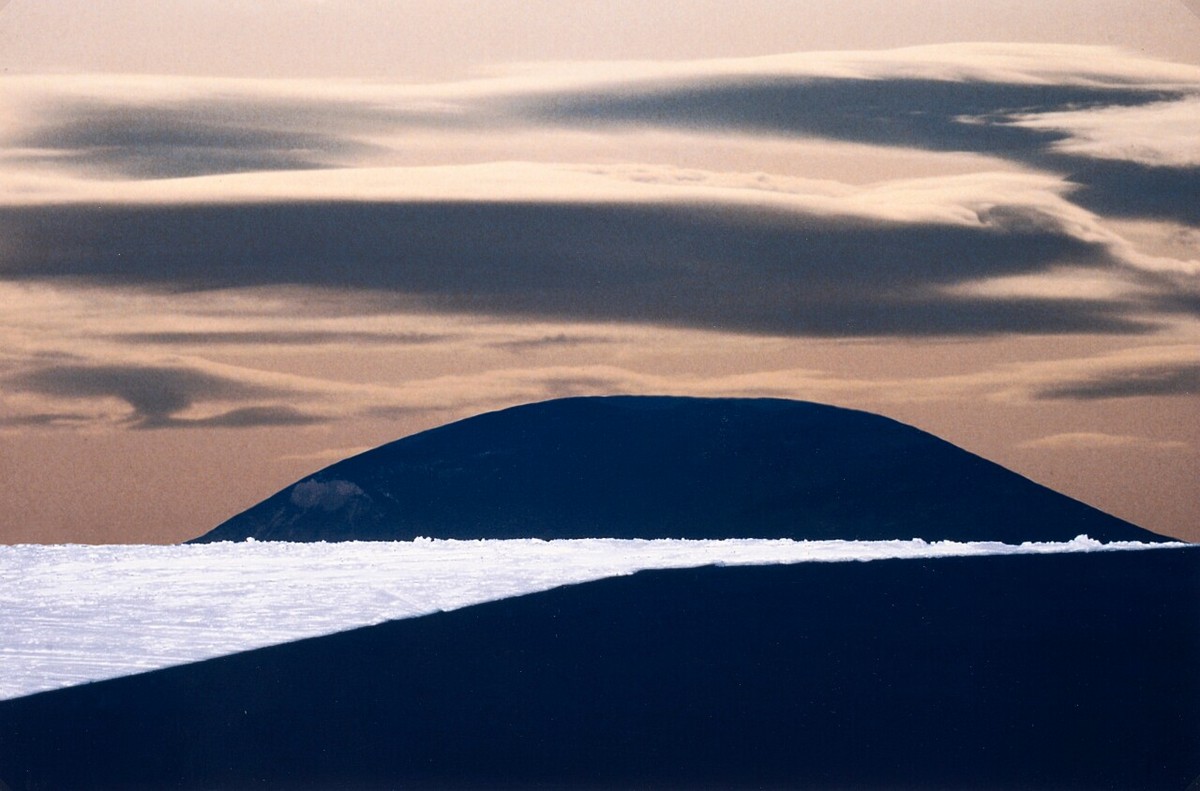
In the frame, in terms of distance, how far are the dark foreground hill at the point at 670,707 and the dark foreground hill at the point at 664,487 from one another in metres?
27.5

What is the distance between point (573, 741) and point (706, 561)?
37.1 ft

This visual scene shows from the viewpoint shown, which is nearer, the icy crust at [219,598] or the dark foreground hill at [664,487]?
the icy crust at [219,598]

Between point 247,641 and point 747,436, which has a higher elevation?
point 747,436

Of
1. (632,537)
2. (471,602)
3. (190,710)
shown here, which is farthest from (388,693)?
(632,537)

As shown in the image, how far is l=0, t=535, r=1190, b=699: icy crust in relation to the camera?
9.97 meters

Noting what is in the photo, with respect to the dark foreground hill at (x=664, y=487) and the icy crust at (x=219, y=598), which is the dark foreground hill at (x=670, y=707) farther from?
the dark foreground hill at (x=664, y=487)

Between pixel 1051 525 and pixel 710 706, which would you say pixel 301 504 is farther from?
pixel 710 706

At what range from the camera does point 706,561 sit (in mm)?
18922

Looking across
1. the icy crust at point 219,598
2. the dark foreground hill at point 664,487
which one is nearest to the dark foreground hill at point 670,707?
the icy crust at point 219,598

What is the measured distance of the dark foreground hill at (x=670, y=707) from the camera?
24.4 feet

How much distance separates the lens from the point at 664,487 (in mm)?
43938

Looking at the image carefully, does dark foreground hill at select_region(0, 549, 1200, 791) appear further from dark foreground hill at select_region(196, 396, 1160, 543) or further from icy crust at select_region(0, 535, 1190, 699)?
dark foreground hill at select_region(196, 396, 1160, 543)

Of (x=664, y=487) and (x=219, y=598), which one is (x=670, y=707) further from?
(x=664, y=487)

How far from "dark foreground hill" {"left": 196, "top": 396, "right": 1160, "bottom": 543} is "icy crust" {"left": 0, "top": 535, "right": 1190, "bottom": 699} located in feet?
53.4
